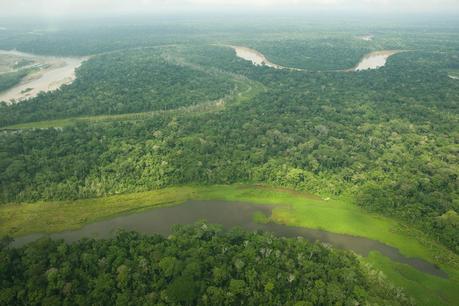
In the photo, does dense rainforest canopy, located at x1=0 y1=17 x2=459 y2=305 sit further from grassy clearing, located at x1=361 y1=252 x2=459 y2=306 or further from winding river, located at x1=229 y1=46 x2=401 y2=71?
winding river, located at x1=229 y1=46 x2=401 y2=71

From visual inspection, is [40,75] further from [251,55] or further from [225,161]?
[225,161]

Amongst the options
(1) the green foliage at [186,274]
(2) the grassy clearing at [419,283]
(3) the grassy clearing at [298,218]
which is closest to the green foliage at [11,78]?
(3) the grassy clearing at [298,218]

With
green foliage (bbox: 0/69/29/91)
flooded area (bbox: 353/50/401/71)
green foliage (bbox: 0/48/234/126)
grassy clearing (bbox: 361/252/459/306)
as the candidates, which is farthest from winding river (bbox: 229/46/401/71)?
grassy clearing (bbox: 361/252/459/306)

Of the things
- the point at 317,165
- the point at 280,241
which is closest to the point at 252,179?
the point at 317,165

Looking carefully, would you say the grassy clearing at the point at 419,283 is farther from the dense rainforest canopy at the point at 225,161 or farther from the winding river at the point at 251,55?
the winding river at the point at 251,55

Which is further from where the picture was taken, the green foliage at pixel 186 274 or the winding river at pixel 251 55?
the winding river at pixel 251 55

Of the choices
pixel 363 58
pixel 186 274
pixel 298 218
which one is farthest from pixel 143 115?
pixel 363 58
